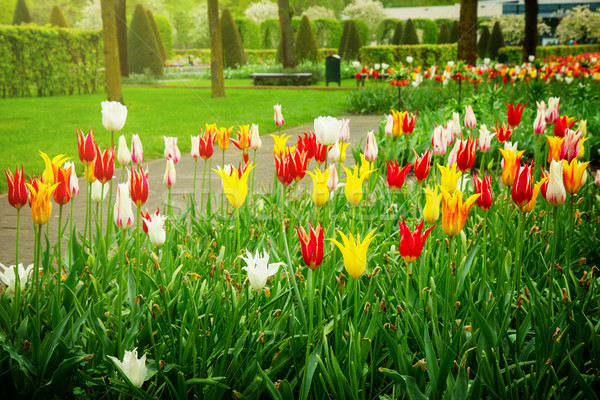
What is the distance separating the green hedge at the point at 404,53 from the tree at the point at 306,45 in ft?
8.19

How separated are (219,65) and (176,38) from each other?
43.8 meters

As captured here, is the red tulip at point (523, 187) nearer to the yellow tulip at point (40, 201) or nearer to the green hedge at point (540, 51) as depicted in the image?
the yellow tulip at point (40, 201)

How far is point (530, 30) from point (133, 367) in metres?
19.6

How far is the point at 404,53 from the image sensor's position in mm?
25766

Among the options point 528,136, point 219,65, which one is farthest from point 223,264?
point 219,65

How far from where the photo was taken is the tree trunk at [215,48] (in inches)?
590

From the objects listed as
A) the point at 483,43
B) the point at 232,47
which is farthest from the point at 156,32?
the point at 483,43

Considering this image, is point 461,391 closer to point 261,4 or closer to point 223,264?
point 223,264

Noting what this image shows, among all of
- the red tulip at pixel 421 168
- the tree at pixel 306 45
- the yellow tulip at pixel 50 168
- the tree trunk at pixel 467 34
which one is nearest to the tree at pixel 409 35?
the tree at pixel 306 45

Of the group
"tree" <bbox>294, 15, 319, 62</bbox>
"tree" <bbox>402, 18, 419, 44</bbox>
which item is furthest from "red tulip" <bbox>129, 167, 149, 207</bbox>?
"tree" <bbox>402, 18, 419, 44</bbox>

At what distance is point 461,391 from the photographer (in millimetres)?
1593

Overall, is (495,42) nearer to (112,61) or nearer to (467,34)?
(467,34)

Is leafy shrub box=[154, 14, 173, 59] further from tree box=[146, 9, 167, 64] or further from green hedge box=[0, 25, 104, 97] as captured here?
green hedge box=[0, 25, 104, 97]

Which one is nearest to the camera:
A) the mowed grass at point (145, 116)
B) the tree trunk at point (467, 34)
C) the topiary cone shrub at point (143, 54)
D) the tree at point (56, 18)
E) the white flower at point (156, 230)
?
the white flower at point (156, 230)
